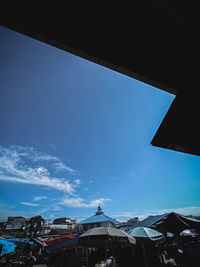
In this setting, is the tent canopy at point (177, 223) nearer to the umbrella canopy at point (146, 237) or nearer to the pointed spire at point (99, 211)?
the umbrella canopy at point (146, 237)

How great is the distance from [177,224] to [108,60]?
8.24 meters

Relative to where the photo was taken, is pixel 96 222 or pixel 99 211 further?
pixel 99 211

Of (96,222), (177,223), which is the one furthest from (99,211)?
(177,223)

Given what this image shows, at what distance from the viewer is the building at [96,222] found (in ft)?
61.7

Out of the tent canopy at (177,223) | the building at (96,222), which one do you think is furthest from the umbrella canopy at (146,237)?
the building at (96,222)

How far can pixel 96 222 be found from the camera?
19.0 meters

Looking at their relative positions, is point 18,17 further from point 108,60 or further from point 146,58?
point 146,58

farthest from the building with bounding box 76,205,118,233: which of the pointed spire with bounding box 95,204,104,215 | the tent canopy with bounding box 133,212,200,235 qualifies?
the tent canopy with bounding box 133,212,200,235

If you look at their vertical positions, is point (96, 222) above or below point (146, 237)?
above

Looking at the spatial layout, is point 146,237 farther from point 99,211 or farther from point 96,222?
point 99,211

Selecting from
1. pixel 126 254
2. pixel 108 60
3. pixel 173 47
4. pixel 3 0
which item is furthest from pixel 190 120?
pixel 126 254

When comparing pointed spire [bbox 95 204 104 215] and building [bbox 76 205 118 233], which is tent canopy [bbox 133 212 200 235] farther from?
pointed spire [bbox 95 204 104 215]

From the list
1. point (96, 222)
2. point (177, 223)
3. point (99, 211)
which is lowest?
point (177, 223)

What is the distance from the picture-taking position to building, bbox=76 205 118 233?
18.8 meters
